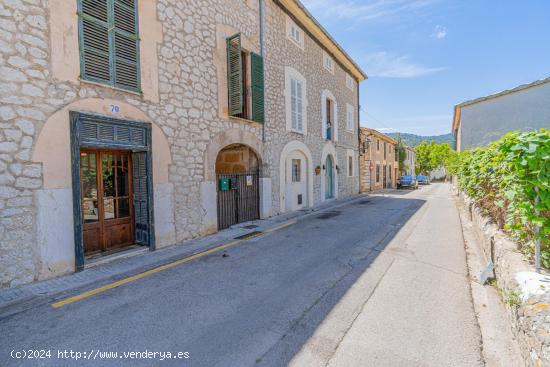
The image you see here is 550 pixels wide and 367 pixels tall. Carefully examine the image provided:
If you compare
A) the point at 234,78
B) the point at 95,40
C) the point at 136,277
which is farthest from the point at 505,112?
the point at 136,277

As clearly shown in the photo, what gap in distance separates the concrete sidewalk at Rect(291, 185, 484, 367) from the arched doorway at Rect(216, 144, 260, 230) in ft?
15.3

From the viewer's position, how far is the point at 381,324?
2.97m

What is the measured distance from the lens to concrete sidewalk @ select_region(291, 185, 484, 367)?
2.46 metres

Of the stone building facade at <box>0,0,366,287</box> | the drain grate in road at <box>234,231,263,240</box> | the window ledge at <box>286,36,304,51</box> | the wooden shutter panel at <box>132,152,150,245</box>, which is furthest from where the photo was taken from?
the window ledge at <box>286,36,304,51</box>

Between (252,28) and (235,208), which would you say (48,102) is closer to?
(235,208)

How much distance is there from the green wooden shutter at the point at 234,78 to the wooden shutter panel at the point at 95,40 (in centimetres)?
326

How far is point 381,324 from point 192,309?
7.37 ft

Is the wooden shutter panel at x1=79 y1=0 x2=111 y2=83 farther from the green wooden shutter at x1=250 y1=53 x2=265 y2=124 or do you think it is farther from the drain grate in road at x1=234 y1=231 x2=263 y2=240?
the drain grate in road at x1=234 y1=231 x2=263 y2=240

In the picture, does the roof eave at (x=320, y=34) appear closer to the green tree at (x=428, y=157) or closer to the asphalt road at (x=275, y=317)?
the asphalt road at (x=275, y=317)

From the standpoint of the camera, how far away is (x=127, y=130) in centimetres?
532

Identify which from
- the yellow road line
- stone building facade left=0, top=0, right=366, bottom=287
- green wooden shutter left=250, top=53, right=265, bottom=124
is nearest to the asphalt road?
the yellow road line

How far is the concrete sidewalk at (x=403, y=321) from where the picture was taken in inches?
96.9

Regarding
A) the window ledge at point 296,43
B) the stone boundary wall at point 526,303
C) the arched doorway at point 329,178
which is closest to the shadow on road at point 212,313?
the stone boundary wall at point 526,303

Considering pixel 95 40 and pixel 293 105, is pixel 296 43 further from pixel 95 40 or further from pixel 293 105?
pixel 95 40
